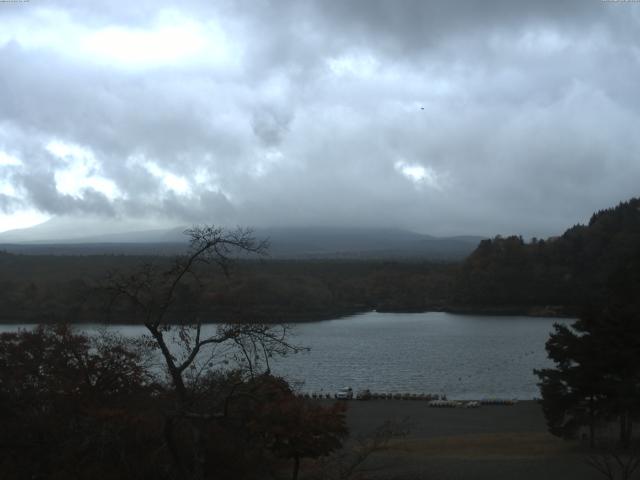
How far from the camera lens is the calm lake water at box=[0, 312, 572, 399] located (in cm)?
2964

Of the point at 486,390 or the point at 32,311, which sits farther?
the point at 32,311

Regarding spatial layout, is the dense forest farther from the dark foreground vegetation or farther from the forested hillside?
the dark foreground vegetation

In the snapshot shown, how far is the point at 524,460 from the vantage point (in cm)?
1352

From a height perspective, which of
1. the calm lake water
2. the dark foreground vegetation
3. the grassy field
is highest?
the dark foreground vegetation

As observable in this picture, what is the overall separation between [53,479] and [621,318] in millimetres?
11429

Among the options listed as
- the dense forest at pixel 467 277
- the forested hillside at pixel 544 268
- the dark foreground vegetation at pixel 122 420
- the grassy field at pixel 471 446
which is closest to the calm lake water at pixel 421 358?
the grassy field at pixel 471 446

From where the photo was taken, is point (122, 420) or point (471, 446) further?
point (471, 446)

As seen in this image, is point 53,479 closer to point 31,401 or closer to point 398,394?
point 31,401

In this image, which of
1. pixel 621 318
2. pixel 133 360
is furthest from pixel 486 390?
pixel 133 360

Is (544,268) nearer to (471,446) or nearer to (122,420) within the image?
(471,446)

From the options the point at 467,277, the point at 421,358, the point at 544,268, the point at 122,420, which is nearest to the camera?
the point at 122,420

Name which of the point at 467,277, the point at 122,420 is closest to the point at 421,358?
the point at 122,420

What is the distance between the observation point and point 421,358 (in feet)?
126

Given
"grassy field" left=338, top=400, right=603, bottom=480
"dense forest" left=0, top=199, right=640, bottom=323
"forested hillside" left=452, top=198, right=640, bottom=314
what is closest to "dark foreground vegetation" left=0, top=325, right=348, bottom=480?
"grassy field" left=338, top=400, right=603, bottom=480
